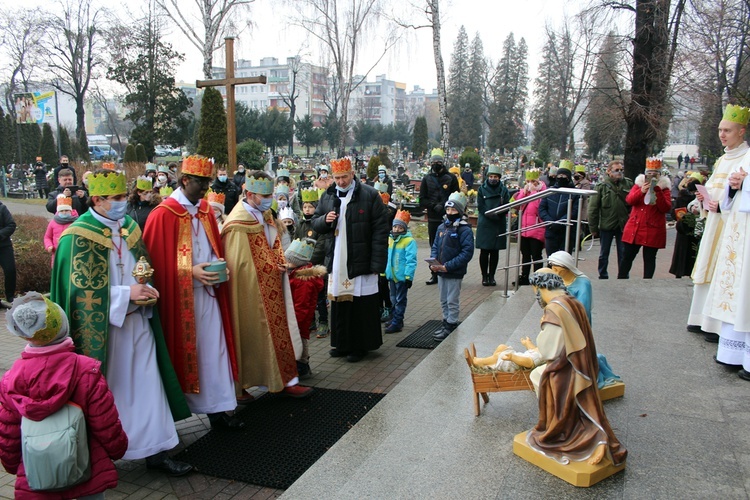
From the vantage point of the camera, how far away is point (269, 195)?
199 inches

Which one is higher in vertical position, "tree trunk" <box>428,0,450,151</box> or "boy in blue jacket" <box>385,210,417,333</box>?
"tree trunk" <box>428,0,450,151</box>

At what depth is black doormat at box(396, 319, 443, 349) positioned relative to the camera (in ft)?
22.4

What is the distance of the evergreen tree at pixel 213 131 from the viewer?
79.0ft

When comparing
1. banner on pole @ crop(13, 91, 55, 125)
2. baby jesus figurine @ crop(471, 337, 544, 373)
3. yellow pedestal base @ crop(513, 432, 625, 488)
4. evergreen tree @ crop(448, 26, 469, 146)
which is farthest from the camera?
evergreen tree @ crop(448, 26, 469, 146)

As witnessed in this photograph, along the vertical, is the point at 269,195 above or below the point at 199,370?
above

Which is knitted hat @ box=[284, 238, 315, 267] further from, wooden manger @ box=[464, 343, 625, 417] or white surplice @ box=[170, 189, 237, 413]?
wooden manger @ box=[464, 343, 625, 417]

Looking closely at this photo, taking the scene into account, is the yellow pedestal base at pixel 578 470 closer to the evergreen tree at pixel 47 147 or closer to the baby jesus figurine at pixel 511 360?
the baby jesus figurine at pixel 511 360

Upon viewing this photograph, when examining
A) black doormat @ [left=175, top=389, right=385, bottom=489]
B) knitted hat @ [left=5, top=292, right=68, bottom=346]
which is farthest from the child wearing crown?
knitted hat @ [left=5, top=292, right=68, bottom=346]

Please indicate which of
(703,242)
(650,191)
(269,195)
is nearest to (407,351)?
(269,195)

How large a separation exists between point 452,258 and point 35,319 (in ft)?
16.1

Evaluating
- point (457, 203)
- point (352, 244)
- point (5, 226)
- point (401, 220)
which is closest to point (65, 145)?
point (5, 226)

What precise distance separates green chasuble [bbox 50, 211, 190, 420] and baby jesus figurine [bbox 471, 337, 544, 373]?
2.45 metres

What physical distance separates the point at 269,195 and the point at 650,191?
5.25m

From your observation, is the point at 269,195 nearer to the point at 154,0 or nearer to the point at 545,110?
the point at 154,0
